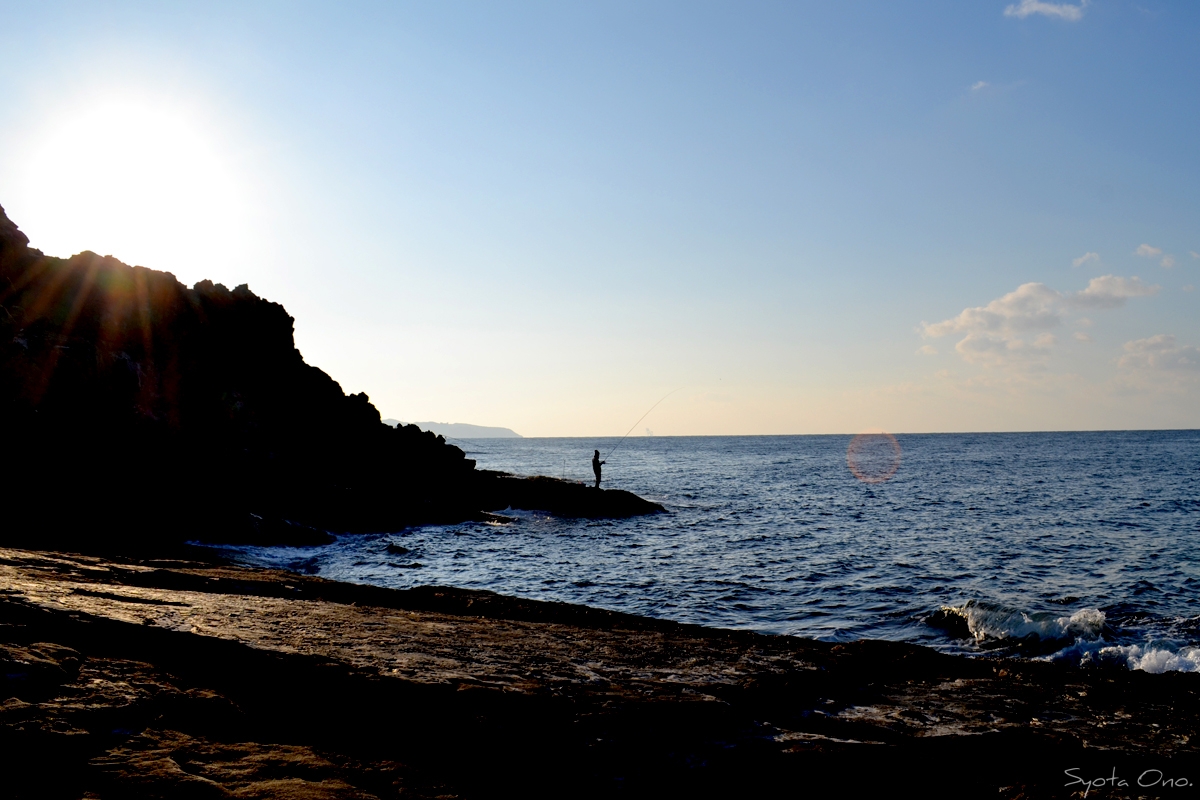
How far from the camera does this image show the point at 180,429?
76.5 ft

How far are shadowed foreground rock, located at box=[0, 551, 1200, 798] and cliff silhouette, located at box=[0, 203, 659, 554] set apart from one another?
461 inches

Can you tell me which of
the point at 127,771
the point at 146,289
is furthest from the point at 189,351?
the point at 127,771

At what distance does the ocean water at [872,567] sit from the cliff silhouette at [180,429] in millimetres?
2327

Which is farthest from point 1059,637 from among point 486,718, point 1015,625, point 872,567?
point 486,718

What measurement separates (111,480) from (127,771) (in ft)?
61.8

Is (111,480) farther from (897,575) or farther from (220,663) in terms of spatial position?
(897,575)

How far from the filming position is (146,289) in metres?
24.8

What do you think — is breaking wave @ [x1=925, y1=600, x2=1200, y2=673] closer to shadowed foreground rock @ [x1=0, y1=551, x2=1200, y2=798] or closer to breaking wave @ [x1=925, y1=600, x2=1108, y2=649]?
breaking wave @ [x1=925, y1=600, x2=1108, y2=649]

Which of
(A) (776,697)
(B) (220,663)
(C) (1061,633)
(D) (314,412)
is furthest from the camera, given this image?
(D) (314,412)

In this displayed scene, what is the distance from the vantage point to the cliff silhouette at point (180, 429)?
1791cm

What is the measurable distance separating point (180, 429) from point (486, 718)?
76.5 ft

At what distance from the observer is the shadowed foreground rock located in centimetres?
395

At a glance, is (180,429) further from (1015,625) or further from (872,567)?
(1015,625)

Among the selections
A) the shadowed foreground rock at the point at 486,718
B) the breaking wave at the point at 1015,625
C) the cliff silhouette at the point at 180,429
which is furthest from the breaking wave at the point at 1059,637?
the cliff silhouette at the point at 180,429
